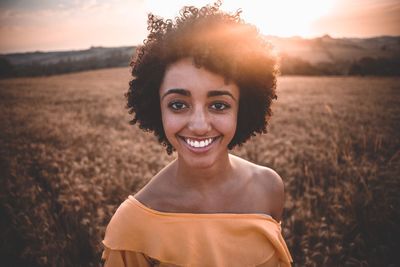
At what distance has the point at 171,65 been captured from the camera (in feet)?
6.06

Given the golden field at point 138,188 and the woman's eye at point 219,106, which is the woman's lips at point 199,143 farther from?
the golden field at point 138,188

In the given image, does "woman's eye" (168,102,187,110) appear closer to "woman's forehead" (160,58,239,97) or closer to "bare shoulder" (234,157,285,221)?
"woman's forehead" (160,58,239,97)

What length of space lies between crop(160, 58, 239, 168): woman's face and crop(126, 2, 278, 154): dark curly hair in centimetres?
7

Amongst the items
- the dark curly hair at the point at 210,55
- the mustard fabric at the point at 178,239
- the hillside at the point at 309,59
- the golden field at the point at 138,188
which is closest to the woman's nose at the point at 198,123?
the dark curly hair at the point at 210,55

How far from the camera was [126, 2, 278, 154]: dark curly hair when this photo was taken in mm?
1806

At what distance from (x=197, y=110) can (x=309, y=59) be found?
Result: 157ft

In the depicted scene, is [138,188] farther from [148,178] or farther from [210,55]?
[210,55]

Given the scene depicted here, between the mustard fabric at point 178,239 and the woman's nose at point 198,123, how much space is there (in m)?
0.58

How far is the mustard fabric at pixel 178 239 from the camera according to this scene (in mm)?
1759

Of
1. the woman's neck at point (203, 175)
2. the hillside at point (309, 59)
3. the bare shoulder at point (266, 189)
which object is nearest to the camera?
the woman's neck at point (203, 175)

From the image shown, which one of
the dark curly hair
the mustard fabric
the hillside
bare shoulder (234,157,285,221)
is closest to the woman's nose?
the dark curly hair

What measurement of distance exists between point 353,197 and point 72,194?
387cm

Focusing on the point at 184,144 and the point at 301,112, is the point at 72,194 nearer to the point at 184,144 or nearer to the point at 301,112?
the point at 184,144

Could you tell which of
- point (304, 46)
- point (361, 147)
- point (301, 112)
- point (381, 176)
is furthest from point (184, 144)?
point (304, 46)
